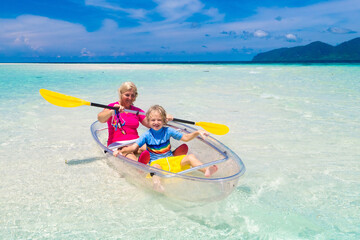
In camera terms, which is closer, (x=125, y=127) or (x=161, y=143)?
(x=161, y=143)

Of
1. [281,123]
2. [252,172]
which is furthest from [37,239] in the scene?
[281,123]

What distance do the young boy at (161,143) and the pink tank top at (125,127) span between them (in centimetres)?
55

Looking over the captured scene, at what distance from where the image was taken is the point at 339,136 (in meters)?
5.34

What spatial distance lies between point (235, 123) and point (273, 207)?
140 inches

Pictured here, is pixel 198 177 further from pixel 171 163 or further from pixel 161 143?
pixel 161 143

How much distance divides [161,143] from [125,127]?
3.12 feet

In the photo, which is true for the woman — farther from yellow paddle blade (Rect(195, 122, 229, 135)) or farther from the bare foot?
the bare foot

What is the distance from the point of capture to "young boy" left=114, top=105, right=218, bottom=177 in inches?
131

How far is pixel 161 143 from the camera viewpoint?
3.55 meters

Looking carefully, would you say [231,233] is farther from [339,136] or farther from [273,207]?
[339,136]

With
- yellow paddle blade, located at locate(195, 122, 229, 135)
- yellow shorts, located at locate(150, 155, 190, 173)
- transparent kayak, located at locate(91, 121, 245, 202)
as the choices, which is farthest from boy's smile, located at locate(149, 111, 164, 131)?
yellow paddle blade, located at locate(195, 122, 229, 135)

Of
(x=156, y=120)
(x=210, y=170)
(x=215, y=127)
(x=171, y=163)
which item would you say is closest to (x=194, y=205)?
(x=210, y=170)

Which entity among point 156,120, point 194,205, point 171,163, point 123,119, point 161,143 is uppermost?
point 156,120

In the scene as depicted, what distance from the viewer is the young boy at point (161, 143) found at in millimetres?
3330
